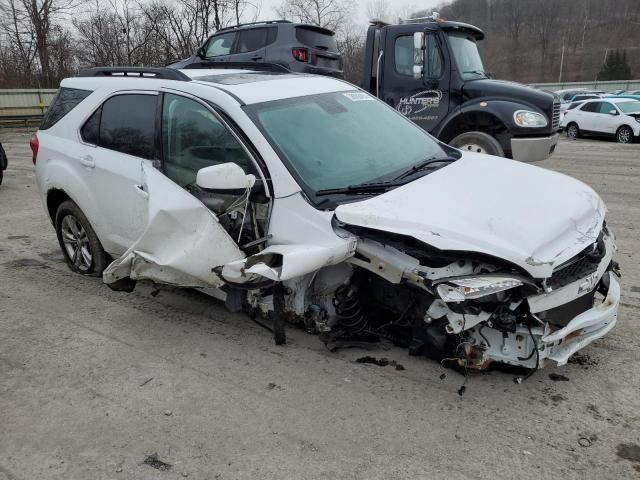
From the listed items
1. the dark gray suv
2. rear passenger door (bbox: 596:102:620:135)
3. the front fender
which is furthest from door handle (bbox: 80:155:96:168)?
rear passenger door (bbox: 596:102:620:135)

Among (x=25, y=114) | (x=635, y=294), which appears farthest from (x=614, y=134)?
(x=25, y=114)

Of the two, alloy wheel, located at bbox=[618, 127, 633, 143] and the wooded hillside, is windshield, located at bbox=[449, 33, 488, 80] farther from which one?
the wooded hillside

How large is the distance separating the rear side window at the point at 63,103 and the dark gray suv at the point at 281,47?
532 cm

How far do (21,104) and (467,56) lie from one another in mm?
22621

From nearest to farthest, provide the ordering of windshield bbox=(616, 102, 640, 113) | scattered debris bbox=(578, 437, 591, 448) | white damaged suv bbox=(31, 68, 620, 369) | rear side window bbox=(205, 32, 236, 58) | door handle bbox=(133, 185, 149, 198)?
scattered debris bbox=(578, 437, 591, 448), white damaged suv bbox=(31, 68, 620, 369), door handle bbox=(133, 185, 149, 198), rear side window bbox=(205, 32, 236, 58), windshield bbox=(616, 102, 640, 113)

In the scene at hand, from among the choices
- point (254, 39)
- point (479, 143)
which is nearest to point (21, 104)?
point (254, 39)

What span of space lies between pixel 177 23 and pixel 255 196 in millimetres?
25598

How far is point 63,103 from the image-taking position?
16.6 ft

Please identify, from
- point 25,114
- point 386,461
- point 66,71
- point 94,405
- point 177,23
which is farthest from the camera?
point 66,71

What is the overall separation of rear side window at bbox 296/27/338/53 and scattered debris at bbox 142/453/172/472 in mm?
9367

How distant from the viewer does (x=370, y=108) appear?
4438mm

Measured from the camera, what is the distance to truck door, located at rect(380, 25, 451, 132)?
8.39 m

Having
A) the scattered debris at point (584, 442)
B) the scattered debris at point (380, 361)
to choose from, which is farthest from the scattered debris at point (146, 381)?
the scattered debris at point (584, 442)

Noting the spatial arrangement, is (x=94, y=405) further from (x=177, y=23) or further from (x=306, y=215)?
(x=177, y=23)
